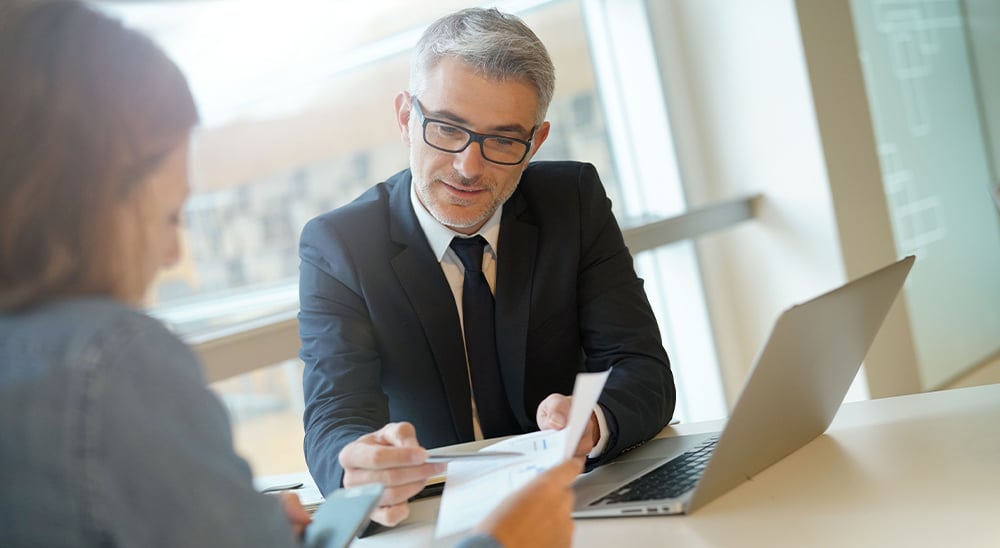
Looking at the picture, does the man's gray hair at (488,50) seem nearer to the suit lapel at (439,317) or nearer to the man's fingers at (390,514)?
the suit lapel at (439,317)

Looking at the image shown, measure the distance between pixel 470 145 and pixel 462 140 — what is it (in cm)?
2

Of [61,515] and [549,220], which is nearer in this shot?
[61,515]

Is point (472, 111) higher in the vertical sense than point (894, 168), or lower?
higher

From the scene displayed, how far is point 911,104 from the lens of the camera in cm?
425

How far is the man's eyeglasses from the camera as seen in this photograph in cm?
180

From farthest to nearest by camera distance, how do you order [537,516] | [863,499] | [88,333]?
1. [863,499]
2. [537,516]
3. [88,333]

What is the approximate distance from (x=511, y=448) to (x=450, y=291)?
0.62 m

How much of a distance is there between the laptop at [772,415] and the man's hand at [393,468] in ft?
0.72

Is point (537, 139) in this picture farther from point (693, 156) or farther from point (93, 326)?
point (693, 156)

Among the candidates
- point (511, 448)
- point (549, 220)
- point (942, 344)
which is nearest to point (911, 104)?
point (942, 344)

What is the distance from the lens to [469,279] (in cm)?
188

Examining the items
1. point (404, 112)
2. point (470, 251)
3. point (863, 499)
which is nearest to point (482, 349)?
point (470, 251)

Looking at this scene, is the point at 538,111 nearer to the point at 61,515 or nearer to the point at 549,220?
the point at 549,220

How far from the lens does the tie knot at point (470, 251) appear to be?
1.89 metres
